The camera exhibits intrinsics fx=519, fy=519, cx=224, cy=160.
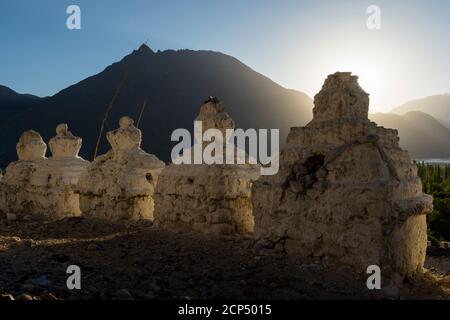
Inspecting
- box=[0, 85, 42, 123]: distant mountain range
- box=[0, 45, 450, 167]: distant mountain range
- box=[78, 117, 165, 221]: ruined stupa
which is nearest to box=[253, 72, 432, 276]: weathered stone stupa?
box=[78, 117, 165, 221]: ruined stupa

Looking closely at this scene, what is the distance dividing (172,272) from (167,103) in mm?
59373

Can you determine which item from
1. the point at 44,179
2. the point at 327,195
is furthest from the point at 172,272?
the point at 44,179

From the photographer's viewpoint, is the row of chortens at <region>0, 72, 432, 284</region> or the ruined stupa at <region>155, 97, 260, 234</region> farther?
the ruined stupa at <region>155, 97, 260, 234</region>

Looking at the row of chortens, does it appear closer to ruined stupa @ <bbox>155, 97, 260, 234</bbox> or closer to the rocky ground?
ruined stupa @ <bbox>155, 97, 260, 234</bbox>

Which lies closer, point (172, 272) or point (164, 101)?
point (172, 272)

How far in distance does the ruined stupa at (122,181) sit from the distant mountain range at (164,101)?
4155 cm

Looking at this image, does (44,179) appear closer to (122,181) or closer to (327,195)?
(122,181)

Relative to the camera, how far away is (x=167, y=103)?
2554 inches

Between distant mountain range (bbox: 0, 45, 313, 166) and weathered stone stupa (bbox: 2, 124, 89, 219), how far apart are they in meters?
38.6

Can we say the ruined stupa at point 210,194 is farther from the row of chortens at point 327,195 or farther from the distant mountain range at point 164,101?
the distant mountain range at point 164,101

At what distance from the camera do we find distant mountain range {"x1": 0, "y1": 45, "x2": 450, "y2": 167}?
189 feet

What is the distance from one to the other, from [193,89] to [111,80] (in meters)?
11.0
